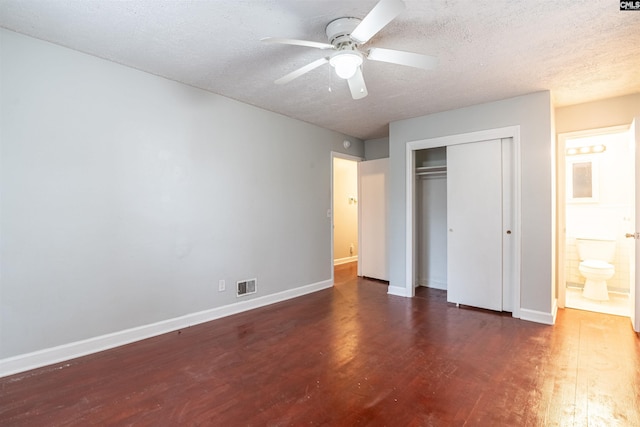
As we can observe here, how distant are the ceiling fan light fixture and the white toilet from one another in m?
4.13

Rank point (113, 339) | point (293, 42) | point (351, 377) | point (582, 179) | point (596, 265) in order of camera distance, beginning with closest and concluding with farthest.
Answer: point (293, 42)
point (351, 377)
point (113, 339)
point (596, 265)
point (582, 179)

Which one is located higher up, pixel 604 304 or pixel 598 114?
pixel 598 114

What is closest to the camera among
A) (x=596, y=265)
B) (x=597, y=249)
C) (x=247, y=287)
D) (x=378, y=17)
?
(x=378, y=17)

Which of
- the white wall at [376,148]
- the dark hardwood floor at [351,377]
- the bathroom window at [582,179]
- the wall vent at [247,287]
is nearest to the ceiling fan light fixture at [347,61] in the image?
the dark hardwood floor at [351,377]

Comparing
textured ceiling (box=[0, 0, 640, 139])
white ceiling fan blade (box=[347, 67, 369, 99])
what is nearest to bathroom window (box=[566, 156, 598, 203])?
textured ceiling (box=[0, 0, 640, 139])

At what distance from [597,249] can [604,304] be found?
79 centimetres

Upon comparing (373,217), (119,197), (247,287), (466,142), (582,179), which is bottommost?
(247,287)

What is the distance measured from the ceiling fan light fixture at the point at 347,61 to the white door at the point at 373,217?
9.79 ft

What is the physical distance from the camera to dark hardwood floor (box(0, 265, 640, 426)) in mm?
1758

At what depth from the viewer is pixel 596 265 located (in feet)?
12.8

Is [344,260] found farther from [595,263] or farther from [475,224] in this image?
[595,263]

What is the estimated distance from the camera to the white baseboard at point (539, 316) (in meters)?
3.20

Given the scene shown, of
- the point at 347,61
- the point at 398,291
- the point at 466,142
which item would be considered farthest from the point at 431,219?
the point at 347,61

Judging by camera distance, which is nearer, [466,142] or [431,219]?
[466,142]
